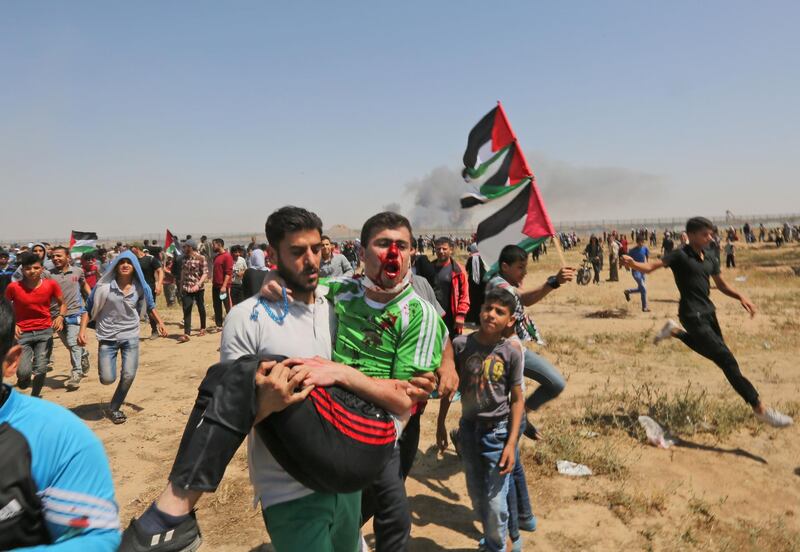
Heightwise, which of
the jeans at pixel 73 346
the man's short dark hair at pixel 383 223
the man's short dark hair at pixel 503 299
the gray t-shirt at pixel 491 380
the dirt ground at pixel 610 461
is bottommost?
the dirt ground at pixel 610 461

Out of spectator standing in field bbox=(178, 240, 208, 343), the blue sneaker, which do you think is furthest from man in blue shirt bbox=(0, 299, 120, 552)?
spectator standing in field bbox=(178, 240, 208, 343)

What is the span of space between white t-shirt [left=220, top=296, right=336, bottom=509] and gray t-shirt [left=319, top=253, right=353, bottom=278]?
471 cm

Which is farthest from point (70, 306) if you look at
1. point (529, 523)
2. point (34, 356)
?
point (529, 523)

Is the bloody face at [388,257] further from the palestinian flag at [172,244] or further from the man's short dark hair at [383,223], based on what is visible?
the palestinian flag at [172,244]

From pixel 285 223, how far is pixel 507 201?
10.3ft

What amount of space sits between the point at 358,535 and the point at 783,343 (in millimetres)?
10077

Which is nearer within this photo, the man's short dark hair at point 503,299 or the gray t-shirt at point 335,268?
the man's short dark hair at point 503,299

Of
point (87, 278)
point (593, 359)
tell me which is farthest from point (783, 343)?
point (87, 278)

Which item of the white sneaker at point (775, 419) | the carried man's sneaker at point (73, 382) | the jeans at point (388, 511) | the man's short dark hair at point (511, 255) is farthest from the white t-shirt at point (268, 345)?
the carried man's sneaker at point (73, 382)

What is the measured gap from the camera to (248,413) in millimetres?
1518

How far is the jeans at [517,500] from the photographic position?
3275 mm

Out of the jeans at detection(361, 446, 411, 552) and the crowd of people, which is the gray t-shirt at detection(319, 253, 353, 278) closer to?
the crowd of people

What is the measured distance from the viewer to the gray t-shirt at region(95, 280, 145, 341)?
5807 millimetres

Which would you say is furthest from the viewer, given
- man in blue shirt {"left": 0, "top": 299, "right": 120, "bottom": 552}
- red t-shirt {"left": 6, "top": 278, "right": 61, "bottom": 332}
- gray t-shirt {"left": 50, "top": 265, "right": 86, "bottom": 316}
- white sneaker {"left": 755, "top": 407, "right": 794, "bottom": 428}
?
gray t-shirt {"left": 50, "top": 265, "right": 86, "bottom": 316}
